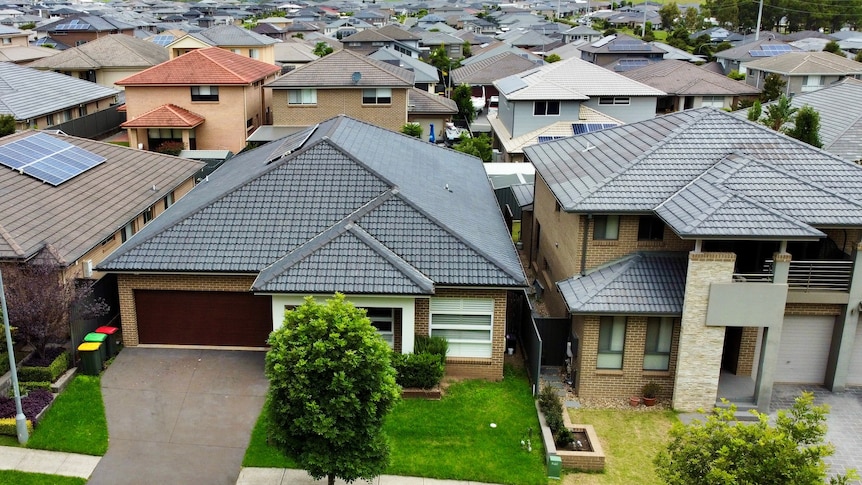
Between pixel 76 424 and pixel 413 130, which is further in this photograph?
pixel 413 130

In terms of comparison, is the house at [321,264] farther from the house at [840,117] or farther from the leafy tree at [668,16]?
the leafy tree at [668,16]

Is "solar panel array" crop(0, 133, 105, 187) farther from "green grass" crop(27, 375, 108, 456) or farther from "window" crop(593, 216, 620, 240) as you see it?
"window" crop(593, 216, 620, 240)

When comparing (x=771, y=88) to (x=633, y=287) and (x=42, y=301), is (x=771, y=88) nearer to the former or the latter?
(x=633, y=287)

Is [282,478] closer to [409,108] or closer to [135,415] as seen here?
[135,415]

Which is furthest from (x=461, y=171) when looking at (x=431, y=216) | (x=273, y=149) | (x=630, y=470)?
(x=630, y=470)

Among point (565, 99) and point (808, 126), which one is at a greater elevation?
point (808, 126)

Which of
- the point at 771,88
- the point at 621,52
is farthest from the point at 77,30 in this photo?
the point at 771,88
